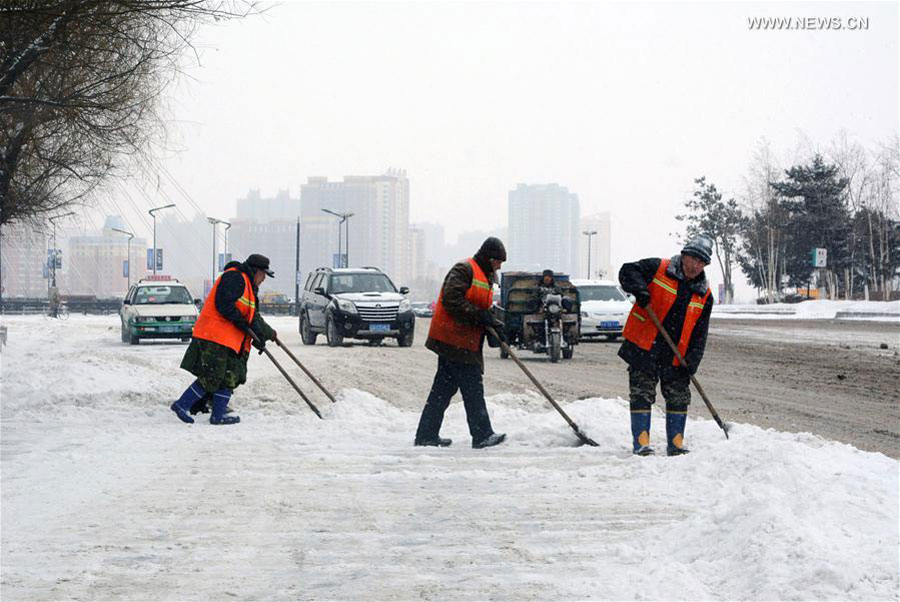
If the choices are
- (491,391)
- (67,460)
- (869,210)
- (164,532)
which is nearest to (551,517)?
(164,532)

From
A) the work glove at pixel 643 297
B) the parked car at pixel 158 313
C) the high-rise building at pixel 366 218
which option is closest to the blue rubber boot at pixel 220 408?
the work glove at pixel 643 297

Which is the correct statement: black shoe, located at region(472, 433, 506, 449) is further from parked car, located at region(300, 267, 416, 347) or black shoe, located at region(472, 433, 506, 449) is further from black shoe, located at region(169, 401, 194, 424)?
parked car, located at region(300, 267, 416, 347)

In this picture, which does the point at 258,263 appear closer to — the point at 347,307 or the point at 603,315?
the point at 347,307

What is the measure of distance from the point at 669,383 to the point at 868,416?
16.4 ft

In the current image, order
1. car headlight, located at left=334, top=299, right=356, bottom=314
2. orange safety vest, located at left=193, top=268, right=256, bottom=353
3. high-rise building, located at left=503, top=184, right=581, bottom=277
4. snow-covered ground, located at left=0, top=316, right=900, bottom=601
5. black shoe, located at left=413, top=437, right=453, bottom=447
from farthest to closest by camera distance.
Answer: high-rise building, located at left=503, top=184, right=581, bottom=277 < car headlight, located at left=334, top=299, right=356, bottom=314 < orange safety vest, located at left=193, top=268, right=256, bottom=353 < black shoe, located at left=413, top=437, right=453, bottom=447 < snow-covered ground, located at left=0, top=316, right=900, bottom=601

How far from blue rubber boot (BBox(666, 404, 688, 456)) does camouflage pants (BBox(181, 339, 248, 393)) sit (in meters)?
4.61

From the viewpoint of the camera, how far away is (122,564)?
5.35 metres

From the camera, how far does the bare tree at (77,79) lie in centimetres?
973

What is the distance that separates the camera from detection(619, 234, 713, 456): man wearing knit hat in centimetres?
847

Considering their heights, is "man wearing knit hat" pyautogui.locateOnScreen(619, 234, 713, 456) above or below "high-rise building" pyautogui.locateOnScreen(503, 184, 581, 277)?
below

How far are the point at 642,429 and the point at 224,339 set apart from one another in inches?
179

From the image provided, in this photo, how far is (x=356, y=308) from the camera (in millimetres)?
25484

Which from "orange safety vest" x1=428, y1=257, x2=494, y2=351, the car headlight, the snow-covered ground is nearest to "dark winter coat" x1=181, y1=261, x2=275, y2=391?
the snow-covered ground

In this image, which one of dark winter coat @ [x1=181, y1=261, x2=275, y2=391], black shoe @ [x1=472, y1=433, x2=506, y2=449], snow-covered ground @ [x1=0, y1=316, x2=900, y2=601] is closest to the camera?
snow-covered ground @ [x1=0, y1=316, x2=900, y2=601]
